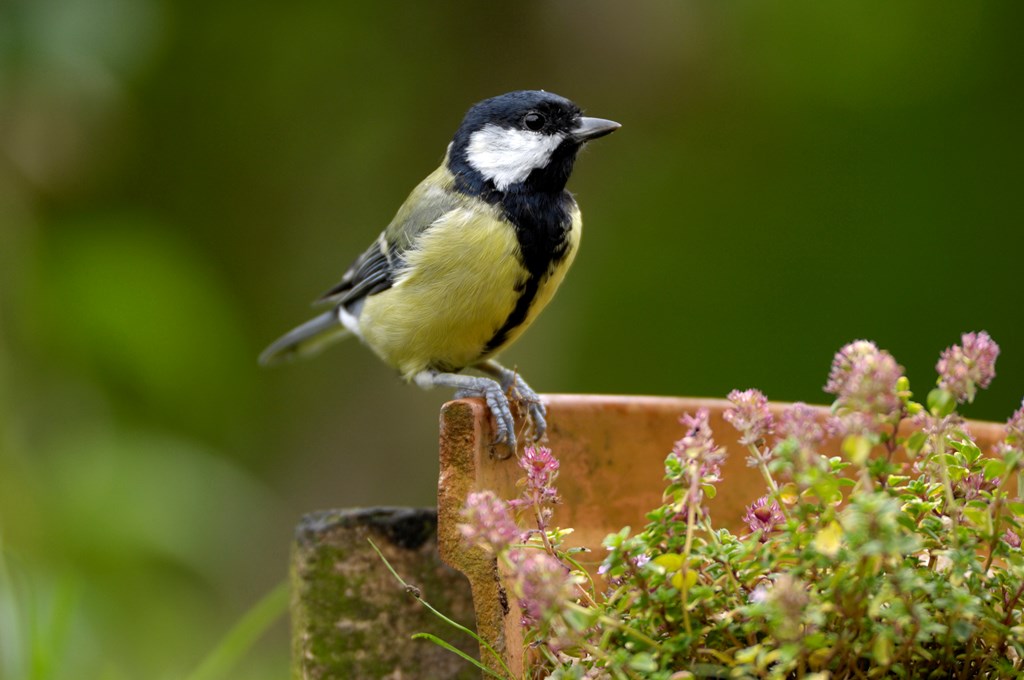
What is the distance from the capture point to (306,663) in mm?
1469

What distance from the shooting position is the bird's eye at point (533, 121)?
6.86 ft

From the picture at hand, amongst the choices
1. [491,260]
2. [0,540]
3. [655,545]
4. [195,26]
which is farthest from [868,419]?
[195,26]

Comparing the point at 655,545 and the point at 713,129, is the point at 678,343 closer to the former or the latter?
the point at 713,129

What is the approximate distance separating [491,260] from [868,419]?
3.77 ft

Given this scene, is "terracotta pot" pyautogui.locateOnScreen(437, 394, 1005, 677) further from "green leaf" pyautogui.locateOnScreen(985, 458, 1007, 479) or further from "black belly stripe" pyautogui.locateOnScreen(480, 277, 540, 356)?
"green leaf" pyautogui.locateOnScreen(985, 458, 1007, 479)

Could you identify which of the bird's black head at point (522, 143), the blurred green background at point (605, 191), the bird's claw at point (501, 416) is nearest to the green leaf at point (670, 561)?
the bird's claw at point (501, 416)

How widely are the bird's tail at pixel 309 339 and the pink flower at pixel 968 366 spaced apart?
6.23ft

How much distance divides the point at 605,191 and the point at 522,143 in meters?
2.03

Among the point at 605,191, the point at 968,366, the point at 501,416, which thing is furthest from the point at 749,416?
the point at 605,191

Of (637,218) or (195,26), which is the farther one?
(637,218)

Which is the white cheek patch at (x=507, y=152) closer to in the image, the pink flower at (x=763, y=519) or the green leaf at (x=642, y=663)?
the pink flower at (x=763, y=519)

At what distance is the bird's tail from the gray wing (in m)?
0.24

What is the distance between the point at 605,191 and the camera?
13.4 ft

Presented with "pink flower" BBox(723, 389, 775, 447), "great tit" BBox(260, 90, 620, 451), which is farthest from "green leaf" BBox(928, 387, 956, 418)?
"great tit" BBox(260, 90, 620, 451)
